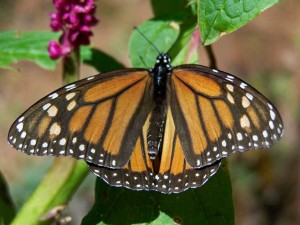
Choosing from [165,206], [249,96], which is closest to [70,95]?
[165,206]

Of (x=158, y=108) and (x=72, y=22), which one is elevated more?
(x=72, y=22)

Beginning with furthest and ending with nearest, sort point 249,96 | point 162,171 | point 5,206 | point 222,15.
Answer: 1. point 5,206
2. point 162,171
3. point 249,96
4. point 222,15

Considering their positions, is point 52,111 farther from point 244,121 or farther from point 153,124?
point 244,121

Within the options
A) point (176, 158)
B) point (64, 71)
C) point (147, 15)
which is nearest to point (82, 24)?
point (64, 71)

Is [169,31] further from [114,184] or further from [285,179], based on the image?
[285,179]

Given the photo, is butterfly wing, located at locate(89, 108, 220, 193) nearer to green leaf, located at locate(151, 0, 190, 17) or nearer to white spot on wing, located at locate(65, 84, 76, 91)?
white spot on wing, located at locate(65, 84, 76, 91)
